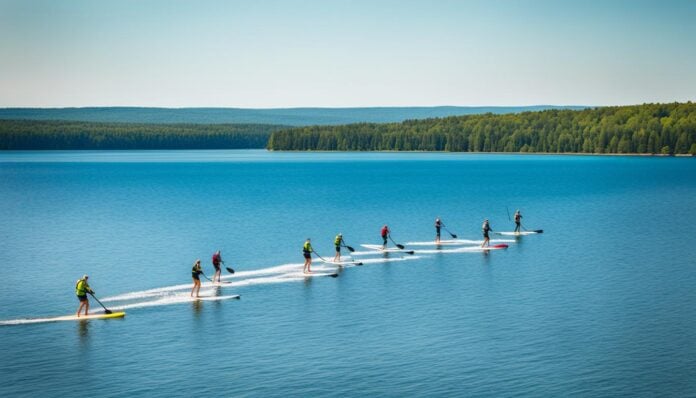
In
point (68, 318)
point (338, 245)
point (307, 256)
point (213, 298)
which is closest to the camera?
point (68, 318)

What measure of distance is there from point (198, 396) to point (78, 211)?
9153 centimetres

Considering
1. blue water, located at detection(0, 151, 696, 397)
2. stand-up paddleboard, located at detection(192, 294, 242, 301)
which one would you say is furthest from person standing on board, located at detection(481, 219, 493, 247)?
stand-up paddleboard, located at detection(192, 294, 242, 301)

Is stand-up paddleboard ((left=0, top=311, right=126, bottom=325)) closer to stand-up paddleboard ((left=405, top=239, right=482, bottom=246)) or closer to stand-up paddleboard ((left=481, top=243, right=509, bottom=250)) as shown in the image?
stand-up paddleboard ((left=405, top=239, right=482, bottom=246))

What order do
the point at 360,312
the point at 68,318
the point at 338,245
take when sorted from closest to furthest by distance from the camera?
the point at 68,318 < the point at 360,312 < the point at 338,245

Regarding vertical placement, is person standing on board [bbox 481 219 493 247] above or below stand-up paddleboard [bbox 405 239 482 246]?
above

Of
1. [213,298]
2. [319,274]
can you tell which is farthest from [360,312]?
[319,274]

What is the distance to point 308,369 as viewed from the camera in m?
35.8

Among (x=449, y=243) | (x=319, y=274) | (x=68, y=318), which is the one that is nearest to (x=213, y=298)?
(x=68, y=318)

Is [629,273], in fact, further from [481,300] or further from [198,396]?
[198,396]

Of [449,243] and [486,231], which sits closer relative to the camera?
[486,231]

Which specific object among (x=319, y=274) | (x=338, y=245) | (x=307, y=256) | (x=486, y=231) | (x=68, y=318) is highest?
(x=486, y=231)

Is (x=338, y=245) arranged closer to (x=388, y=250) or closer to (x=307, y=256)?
(x=307, y=256)

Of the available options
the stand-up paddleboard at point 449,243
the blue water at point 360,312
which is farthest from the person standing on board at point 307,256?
the stand-up paddleboard at point 449,243

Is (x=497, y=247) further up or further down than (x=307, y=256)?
further down
